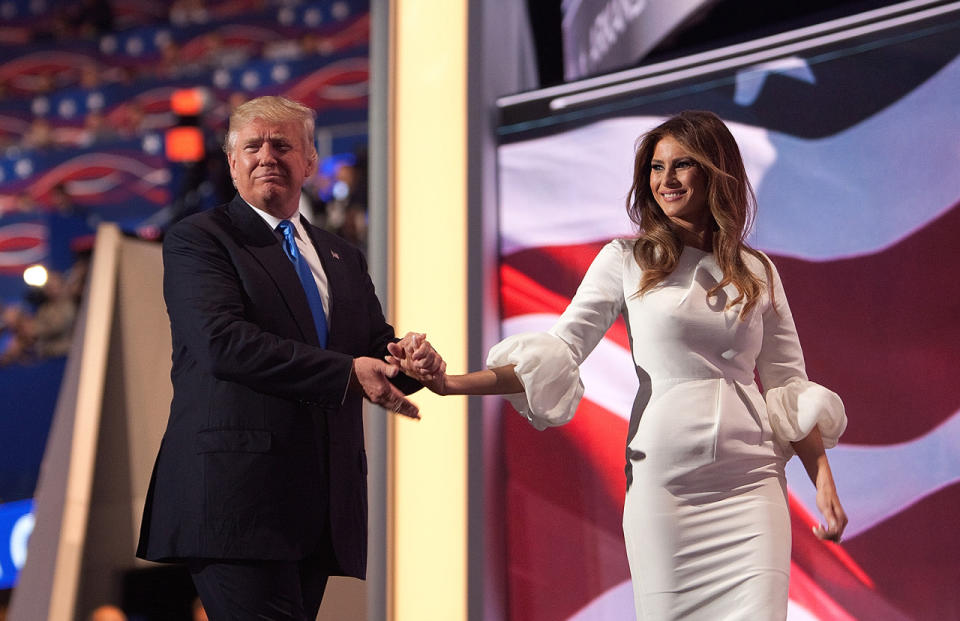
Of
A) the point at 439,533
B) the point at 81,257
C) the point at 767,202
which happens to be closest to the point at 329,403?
the point at 439,533

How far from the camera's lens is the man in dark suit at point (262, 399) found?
207 centimetres

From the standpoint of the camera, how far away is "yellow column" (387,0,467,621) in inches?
154

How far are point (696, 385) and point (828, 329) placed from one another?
5.28ft

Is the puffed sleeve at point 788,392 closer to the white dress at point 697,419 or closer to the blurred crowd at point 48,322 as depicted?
the white dress at point 697,419

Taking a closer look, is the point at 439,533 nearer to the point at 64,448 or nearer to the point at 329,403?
the point at 64,448

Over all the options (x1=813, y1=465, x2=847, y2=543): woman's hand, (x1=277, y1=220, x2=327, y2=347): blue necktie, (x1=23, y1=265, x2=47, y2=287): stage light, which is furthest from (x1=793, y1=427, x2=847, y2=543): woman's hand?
(x1=23, y1=265, x2=47, y2=287): stage light

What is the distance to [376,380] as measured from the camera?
2.24m

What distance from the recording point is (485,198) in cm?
416

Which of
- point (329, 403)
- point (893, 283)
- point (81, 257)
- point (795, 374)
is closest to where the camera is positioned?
point (329, 403)

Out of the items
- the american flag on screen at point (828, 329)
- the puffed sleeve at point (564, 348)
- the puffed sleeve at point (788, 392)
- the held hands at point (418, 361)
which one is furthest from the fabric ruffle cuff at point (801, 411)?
the american flag on screen at point (828, 329)

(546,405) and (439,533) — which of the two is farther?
(439,533)

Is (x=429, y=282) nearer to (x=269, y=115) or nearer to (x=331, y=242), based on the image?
(x=331, y=242)

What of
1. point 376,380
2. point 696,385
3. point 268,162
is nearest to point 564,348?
point 696,385

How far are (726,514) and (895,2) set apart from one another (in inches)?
89.6
